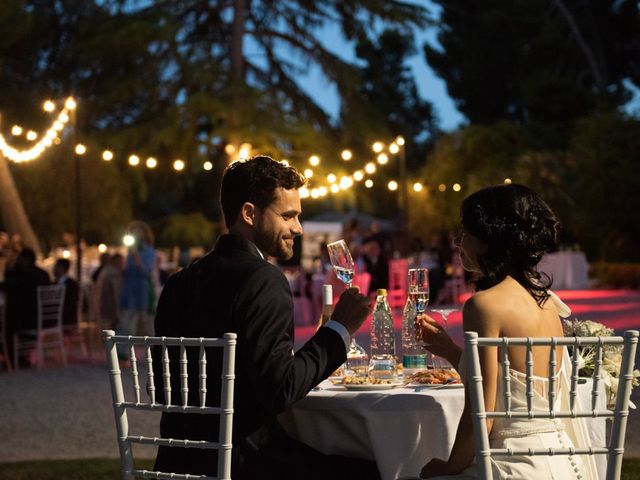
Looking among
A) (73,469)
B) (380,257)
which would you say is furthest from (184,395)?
(380,257)

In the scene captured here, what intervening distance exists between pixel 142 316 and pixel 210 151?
1564 centimetres

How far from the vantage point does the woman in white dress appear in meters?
3.28

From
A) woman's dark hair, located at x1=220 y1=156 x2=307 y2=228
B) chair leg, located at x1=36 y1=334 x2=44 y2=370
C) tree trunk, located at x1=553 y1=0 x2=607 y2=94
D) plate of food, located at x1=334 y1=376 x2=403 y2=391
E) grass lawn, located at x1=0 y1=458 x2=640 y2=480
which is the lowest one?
grass lawn, located at x1=0 y1=458 x2=640 y2=480

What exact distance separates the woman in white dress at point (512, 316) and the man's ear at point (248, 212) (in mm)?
619

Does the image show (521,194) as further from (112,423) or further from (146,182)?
(146,182)

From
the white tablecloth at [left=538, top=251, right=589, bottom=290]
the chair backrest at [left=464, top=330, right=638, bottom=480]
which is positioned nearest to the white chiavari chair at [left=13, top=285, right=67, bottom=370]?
the chair backrest at [left=464, top=330, right=638, bottom=480]

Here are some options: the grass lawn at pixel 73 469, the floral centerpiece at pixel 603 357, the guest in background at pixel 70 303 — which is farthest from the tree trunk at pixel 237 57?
the floral centerpiece at pixel 603 357

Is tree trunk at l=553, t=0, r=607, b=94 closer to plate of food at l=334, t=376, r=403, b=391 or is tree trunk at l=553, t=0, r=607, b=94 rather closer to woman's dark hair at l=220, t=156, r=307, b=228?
plate of food at l=334, t=376, r=403, b=391

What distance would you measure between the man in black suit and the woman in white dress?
1.29ft

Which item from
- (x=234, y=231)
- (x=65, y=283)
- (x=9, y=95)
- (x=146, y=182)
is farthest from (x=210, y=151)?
(x=234, y=231)

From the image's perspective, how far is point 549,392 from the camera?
3.14 meters

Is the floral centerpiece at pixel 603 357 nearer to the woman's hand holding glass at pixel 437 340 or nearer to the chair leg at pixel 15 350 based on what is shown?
the woman's hand holding glass at pixel 437 340

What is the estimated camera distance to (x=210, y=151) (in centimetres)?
2881

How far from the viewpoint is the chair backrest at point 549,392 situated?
308 cm
